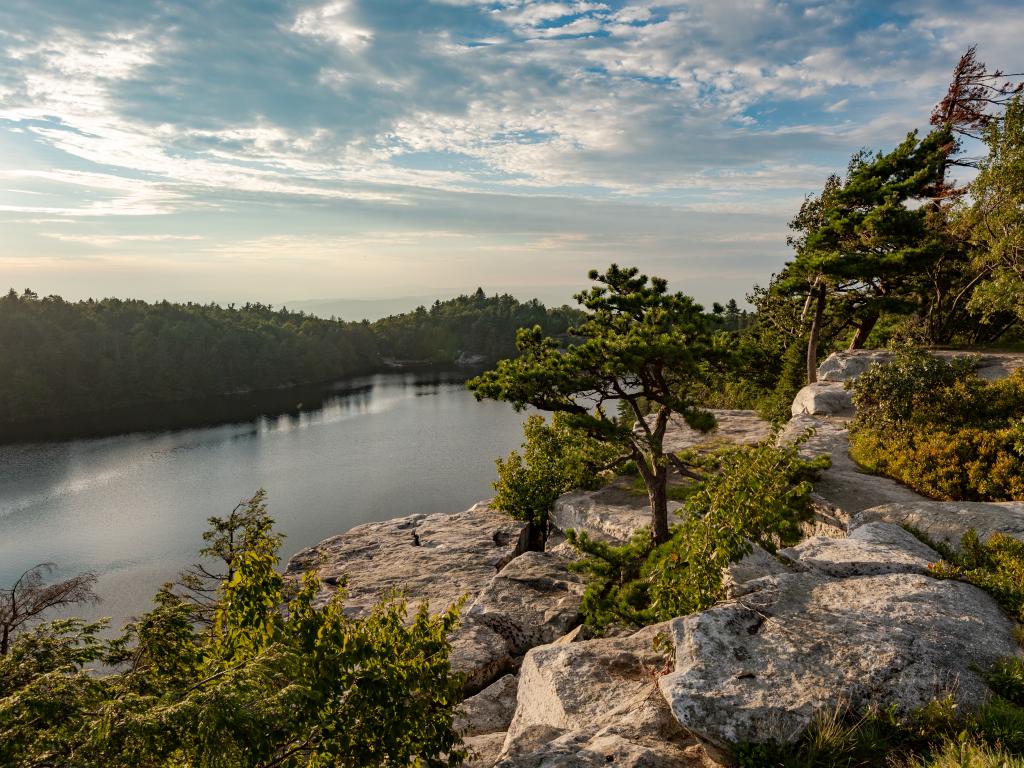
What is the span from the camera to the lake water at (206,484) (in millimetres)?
34969

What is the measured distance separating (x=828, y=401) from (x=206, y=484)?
155 feet

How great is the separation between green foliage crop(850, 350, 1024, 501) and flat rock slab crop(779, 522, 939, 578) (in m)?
4.99

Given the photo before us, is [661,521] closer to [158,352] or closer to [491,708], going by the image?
[491,708]

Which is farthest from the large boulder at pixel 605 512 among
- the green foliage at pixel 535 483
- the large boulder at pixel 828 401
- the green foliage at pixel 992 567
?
the green foliage at pixel 992 567

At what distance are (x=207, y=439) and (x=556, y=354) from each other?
207 ft

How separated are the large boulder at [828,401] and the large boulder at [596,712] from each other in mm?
17508

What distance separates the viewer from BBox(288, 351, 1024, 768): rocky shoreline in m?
6.06

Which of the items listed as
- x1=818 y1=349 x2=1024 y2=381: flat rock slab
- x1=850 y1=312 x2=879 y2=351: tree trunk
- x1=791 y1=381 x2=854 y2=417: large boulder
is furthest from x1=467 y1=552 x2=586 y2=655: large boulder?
x1=850 y1=312 x2=879 y2=351: tree trunk

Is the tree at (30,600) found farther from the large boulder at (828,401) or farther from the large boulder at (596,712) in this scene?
the large boulder at (828,401)

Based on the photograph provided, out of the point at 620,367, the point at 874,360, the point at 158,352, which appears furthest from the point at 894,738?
the point at 158,352

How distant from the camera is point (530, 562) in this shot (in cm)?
1783

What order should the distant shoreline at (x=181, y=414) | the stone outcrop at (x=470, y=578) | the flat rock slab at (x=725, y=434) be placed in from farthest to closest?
the distant shoreline at (x=181, y=414)
the flat rock slab at (x=725, y=434)
the stone outcrop at (x=470, y=578)

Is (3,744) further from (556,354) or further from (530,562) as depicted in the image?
(530,562)

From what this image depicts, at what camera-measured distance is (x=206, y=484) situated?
48.8 meters
